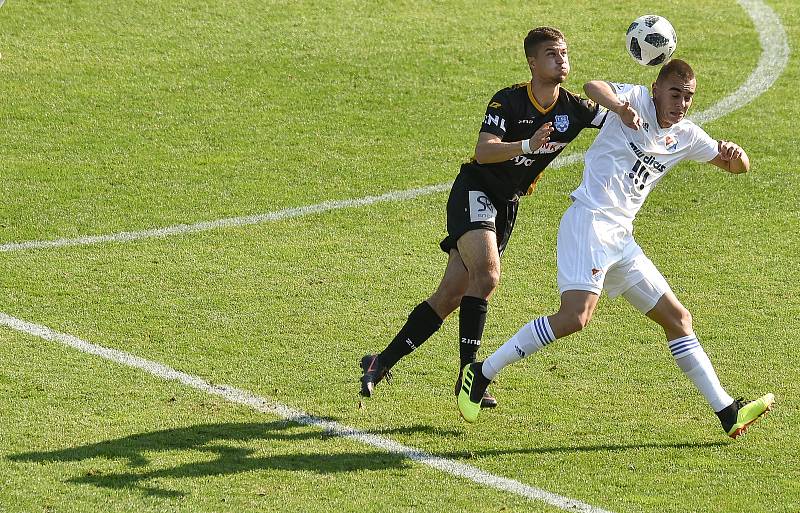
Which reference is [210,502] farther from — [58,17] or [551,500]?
[58,17]

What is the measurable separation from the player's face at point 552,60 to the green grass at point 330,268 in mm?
2012

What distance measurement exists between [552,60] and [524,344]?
5.85 ft

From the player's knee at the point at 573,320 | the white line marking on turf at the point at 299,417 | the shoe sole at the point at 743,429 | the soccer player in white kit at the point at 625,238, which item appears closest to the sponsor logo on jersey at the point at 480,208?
the soccer player in white kit at the point at 625,238

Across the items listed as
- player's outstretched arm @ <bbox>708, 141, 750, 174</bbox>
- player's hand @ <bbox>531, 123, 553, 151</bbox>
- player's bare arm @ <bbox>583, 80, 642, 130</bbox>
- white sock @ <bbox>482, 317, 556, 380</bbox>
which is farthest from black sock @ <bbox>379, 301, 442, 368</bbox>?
player's outstretched arm @ <bbox>708, 141, 750, 174</bbox>

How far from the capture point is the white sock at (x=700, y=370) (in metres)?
7.25

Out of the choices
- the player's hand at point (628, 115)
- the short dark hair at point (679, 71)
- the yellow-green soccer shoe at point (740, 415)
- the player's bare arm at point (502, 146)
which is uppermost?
the short dark hair at point (679, 71)

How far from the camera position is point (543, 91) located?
7.80 m

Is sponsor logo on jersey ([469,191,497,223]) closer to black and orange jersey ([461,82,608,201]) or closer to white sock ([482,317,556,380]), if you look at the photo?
black and orange jersey ([461,82,608,201])

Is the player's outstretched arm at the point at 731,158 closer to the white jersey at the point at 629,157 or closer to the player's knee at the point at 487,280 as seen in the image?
the white jersey at the point at 629,157

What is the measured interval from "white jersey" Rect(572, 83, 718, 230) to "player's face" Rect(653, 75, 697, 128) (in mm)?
80

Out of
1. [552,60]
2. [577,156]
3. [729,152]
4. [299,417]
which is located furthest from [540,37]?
[577,156]

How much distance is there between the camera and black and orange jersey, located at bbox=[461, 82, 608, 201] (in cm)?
772

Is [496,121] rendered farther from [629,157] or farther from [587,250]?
[587,250]

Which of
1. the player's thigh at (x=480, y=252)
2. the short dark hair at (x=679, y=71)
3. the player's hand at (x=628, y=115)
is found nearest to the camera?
the player's hand at (x=628, y=115)
